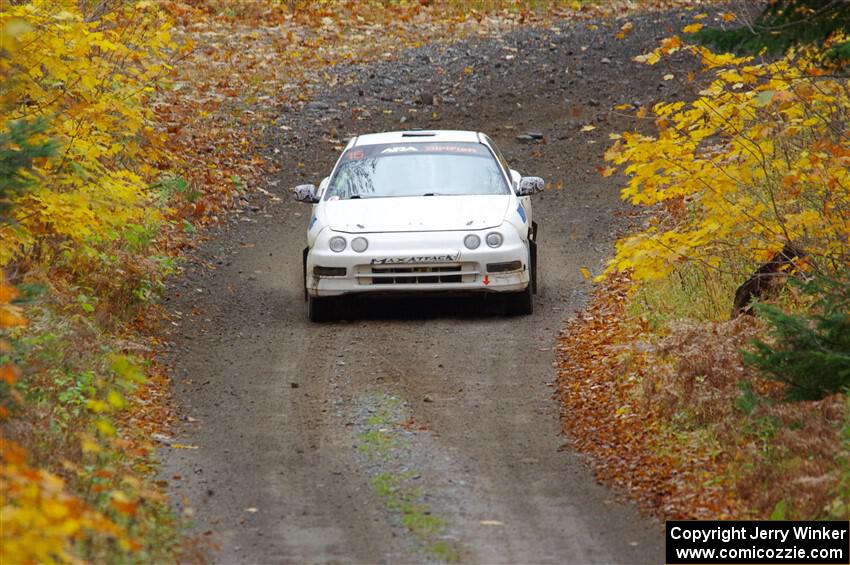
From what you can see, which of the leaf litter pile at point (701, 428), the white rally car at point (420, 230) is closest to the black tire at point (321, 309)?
the white rally car at point (420, 230)

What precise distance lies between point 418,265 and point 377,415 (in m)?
2.74

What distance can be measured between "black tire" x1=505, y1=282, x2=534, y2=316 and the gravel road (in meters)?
0.14

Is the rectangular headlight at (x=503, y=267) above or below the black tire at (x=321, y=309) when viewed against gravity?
above

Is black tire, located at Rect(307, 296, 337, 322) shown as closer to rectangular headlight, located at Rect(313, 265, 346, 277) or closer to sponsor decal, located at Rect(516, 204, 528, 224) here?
rectangular headlight, located at Rect(313, 265, 346, 277)

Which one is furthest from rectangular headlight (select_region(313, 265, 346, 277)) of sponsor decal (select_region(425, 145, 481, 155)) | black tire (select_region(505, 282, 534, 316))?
sponsor decal (select_region(425, 145, 481, 155))

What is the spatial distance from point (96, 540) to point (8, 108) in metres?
5.49

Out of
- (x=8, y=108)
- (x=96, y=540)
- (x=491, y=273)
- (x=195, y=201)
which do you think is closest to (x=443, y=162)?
(x=491, y=273)

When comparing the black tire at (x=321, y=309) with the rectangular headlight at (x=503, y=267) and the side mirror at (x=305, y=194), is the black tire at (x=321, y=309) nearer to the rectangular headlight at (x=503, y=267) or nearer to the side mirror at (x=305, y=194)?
the side mirror at (x=305, y=194)

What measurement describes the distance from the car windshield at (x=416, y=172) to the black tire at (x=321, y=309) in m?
1.18

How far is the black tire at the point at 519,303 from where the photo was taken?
41.5 ft

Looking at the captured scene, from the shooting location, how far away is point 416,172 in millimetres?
13289

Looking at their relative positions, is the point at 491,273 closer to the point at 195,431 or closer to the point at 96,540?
the point at 195,431

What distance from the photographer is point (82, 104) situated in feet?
35.6

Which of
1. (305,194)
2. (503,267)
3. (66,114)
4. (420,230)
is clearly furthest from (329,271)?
(66,114)
